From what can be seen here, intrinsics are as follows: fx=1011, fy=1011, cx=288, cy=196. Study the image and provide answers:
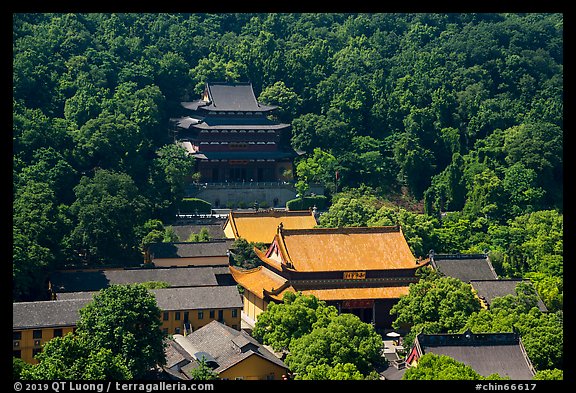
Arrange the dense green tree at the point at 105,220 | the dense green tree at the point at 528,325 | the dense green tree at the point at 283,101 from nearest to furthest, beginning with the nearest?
the dense green tree at the point at 528,325 → the dense green tree at the point at 105,220 → the dense green tree at the point at 283,101

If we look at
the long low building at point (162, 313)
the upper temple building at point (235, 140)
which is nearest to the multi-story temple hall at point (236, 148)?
the upper temple building at point (235, 140)

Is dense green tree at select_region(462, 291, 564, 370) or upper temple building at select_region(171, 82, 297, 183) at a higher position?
upper temple building at select_region(171, 82, 297, 183)

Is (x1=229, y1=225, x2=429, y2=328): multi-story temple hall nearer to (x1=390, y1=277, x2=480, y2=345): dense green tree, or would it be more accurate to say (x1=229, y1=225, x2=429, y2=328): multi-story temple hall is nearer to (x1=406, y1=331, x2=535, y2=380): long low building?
(x1=390, y1=277, x2=480, y2=345): dense green tree

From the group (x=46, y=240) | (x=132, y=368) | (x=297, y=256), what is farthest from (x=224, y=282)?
(x=132, y=368)

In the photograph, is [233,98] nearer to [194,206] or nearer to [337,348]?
[194,206]

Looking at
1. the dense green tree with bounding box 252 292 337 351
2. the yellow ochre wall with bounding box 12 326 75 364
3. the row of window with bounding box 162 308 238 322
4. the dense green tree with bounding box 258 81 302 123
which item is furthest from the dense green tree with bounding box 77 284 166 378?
the dense green tree with bounding box 258 81 302 123

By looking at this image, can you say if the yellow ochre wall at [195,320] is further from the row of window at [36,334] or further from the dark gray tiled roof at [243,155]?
the dark gray tiled roof at [243,155]

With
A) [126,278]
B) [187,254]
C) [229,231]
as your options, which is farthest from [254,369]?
[229,231]
